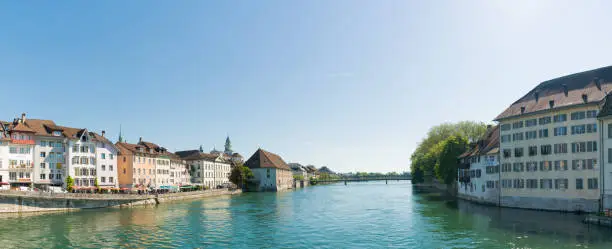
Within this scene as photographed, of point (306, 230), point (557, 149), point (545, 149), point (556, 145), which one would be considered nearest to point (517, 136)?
point (545, 149)

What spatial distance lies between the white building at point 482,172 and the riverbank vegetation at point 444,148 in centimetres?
296

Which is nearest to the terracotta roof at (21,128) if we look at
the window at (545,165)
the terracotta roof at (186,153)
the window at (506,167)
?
the terracotta roof at (186,153)

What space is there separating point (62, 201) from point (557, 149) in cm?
6658

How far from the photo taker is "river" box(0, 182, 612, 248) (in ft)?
114

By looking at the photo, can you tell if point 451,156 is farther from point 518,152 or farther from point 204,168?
point 204,168

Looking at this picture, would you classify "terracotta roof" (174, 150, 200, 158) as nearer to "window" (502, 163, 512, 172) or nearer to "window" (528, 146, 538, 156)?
"window" (502, 163, 512, 172)

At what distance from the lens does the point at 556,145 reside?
174 feet

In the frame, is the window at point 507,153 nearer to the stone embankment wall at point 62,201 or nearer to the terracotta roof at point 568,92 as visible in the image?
the terracotta roof at point 568,92

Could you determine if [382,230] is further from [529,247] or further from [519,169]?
[519,169]

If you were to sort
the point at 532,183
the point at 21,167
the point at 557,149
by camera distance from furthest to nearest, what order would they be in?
the point at 21,167 → the point at 532,183 → the point at 557,149

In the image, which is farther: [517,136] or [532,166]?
[517,136]

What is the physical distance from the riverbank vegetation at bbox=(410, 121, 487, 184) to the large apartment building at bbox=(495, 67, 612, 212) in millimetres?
21465


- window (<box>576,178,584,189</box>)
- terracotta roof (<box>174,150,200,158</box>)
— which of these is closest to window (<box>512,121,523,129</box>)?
window (<box>576,178,584,189</box>)

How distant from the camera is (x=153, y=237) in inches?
1503
